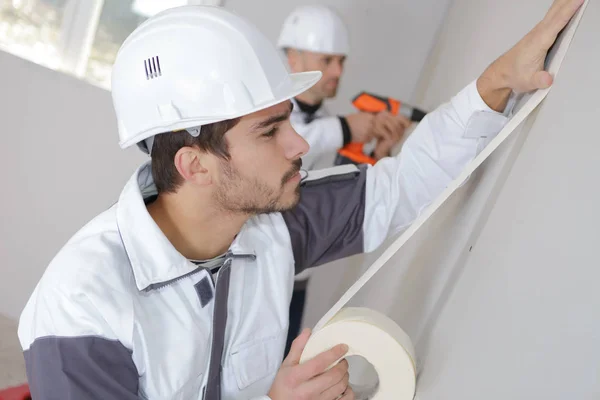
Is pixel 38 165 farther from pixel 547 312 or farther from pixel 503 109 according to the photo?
pixel 547 312

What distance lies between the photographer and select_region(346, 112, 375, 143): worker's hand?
7.77ft

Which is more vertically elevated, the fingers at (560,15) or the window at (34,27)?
the fingers at (560,15)

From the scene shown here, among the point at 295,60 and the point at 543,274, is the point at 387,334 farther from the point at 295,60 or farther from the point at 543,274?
the point at 295,60

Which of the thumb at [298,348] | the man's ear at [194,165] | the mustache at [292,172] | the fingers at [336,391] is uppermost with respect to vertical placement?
the mustache at [292,172]

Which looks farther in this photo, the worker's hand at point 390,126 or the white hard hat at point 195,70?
the worker's hand at point 390,126

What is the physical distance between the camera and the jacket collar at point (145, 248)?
45.2 inches

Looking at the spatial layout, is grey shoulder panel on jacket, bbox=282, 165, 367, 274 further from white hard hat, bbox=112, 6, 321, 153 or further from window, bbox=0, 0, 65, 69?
window, bbox=0, 0, 65, 69

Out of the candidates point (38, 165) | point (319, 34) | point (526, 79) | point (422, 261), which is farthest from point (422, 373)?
point (38, 165)

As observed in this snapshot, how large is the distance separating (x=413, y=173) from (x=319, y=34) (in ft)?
4.52

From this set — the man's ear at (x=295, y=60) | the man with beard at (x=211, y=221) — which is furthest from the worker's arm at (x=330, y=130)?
the man with beard at (x=211, y=221)

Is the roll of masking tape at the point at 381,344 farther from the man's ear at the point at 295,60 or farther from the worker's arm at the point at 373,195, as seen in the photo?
the man's ear at the point at 295,60

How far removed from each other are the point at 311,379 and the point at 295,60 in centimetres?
174

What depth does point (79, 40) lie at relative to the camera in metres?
3.19

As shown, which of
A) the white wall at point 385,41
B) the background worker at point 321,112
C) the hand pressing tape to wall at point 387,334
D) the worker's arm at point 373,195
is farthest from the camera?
the white wall at point 385,41
